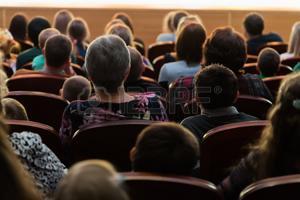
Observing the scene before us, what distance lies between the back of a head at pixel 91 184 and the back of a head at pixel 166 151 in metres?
0.60

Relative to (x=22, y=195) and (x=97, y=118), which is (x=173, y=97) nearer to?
(x=97, y=118)

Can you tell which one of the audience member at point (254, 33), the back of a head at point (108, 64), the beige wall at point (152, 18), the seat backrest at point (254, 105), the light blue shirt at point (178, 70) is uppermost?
the back of a head at point (108, 64)

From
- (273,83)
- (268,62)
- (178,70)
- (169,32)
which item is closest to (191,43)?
(178,70)

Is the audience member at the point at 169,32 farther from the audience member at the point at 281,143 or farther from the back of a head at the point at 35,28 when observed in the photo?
the audience member at the point at 281,143

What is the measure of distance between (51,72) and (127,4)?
582cm

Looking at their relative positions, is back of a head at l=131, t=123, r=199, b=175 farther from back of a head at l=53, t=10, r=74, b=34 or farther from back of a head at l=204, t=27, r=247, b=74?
back of a head at l=53, t=10, r=74, b=34

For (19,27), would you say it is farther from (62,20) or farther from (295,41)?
(295,41)

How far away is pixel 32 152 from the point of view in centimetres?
293

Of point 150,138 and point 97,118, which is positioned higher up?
point 150,138

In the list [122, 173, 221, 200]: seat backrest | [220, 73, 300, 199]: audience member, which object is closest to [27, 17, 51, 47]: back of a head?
[220, 73, 300, 199]: audience member

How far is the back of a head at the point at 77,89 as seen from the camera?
4.42 metres

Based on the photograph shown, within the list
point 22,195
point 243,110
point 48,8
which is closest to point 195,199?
point 22,195

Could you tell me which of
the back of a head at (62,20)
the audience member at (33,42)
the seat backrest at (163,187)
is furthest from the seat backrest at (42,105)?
the back of a head at (62,20)

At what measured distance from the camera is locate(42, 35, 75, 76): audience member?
5.25 metres
